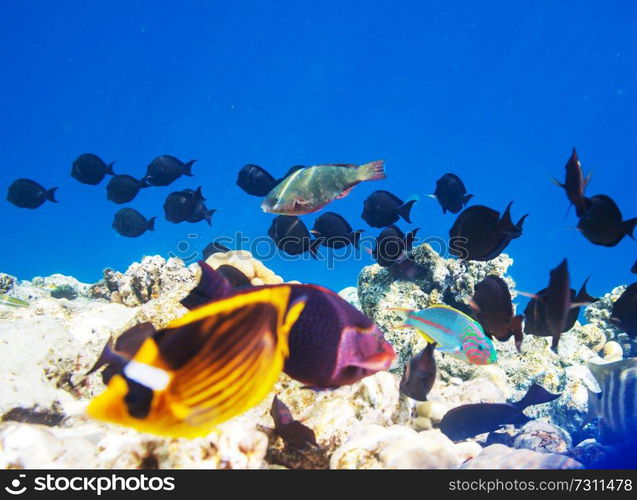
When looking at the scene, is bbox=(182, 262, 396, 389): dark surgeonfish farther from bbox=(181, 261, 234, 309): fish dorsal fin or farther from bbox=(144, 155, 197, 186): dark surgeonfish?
bbox=(144, 155, 197, 186): dark surgeonfish

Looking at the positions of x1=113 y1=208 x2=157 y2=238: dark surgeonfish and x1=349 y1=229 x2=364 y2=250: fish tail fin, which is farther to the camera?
x1=113 y1=208 x2=157 y2=238: dark surgeonfish

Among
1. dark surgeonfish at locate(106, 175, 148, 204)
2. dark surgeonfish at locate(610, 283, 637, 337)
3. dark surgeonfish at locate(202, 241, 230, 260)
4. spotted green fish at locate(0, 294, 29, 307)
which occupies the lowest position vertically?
dark surgeonfish at locate(610, 283, 637, 337)

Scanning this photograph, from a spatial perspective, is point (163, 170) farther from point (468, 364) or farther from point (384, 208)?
point (468, 364)

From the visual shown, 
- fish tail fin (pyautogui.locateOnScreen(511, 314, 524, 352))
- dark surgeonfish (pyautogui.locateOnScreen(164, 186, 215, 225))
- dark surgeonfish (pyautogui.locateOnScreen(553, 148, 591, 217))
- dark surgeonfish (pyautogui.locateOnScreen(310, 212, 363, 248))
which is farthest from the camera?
dark surgeonfish (pyautogui.locateOnScreen(164, 186, 215, 225))

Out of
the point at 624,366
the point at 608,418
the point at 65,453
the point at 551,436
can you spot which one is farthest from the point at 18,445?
the point at 551,436

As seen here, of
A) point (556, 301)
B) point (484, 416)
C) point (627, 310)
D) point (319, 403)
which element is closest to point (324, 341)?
point (319, 403)

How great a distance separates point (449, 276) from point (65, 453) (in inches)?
236

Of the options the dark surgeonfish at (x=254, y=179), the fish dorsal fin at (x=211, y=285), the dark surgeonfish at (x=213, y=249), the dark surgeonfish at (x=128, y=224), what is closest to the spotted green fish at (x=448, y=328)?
the fish dorsal fin at (x=211, y=285)

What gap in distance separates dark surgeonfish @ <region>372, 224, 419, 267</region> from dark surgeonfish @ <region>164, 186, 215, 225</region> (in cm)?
341

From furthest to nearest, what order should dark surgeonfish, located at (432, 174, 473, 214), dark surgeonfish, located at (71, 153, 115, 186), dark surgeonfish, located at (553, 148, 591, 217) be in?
dark surgeonfish, located at (71, 153, 115, 186)
dark surgeonfish, located at (432, 174, 473, 214)
dark surgeonfish, located at (553, 148, 591, 217)

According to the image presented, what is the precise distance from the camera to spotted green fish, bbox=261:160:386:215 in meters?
3.42

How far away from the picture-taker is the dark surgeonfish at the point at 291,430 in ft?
6.48

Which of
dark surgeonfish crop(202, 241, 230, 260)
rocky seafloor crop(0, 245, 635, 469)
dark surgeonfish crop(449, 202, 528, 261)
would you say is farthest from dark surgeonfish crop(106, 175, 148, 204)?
dark surgeonfish crop(449, 202, 528, 261)

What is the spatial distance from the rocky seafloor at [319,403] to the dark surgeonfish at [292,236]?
1118 mm
